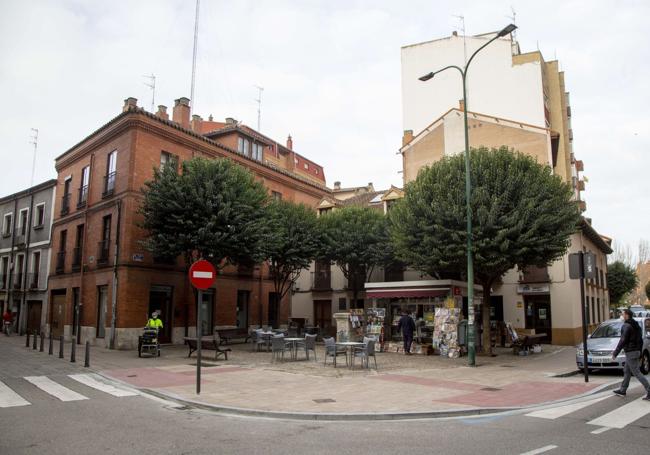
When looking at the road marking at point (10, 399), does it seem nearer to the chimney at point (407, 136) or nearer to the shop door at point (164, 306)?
the shop door at point (164, 306)

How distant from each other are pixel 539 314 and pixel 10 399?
24.2 metres

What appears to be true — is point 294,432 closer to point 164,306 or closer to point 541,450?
point 541,450

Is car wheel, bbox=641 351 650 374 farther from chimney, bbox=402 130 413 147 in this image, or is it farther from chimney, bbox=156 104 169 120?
chimney, bbox=156 104 169 120

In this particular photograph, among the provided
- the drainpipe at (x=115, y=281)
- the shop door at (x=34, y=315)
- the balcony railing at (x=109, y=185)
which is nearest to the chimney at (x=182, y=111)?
the balcony railing at (x=109, y=185)

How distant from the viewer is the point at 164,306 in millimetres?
23766

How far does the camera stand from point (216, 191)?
20.7 meters

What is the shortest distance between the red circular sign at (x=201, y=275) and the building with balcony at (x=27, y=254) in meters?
23.0

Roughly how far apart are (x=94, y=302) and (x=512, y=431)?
21626 mm

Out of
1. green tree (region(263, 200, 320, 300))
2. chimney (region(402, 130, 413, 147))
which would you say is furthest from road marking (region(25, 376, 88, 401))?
chimney (region(402, 130, 413, 147))

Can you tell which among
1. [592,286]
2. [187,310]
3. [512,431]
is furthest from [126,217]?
[592,286]

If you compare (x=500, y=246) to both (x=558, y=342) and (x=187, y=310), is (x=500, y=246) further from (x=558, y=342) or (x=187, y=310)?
(x=187, y=310)

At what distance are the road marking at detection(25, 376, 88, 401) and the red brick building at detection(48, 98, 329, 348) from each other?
8713mm

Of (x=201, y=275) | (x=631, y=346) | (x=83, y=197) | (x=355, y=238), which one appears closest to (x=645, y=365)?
(x=631, y=346)

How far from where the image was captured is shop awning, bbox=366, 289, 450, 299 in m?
20.2
